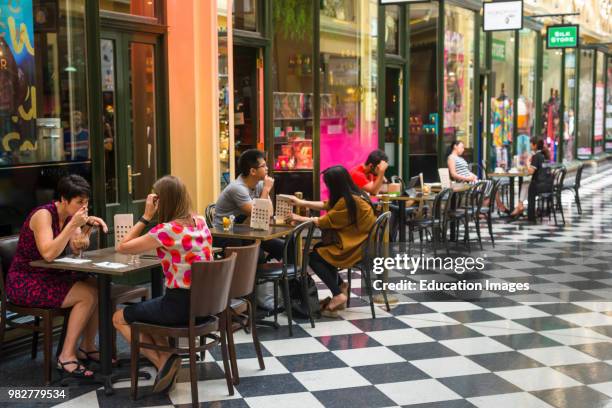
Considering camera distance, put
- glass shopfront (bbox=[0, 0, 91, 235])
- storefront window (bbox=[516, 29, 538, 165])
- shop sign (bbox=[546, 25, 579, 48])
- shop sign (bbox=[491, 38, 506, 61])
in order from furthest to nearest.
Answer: storefront window (bbox=[516, 29, 538, 165]) → shop sign (bbox=[546, 25, 579, 48]) → shop sign (bbox=[491, 38, 506, 61]) → glass shopfront (bbox=[0, 0, 91, 235])

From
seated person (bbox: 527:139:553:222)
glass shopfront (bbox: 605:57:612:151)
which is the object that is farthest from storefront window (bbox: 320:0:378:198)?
glass shopfront (bbox: 605:57:612:151)

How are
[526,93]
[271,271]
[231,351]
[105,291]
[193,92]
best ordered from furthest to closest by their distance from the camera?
[526,93]
[193,92]
[271,271]
[231,351]
[105,291]

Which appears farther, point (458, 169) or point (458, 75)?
point (458, 75)

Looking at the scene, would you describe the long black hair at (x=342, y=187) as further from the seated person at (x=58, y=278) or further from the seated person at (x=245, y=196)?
the seated person at (x=58, y=278)

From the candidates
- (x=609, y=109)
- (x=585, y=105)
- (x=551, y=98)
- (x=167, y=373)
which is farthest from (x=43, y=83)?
(x=609, y=109)

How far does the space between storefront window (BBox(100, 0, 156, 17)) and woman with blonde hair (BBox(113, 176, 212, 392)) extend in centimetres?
316

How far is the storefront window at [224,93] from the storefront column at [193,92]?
0.19 meters

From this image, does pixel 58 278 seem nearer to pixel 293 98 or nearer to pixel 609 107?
pixel 293 98

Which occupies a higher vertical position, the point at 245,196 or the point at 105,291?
the point at 245,196

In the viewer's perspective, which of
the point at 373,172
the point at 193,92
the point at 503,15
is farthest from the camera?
the point at 503,15

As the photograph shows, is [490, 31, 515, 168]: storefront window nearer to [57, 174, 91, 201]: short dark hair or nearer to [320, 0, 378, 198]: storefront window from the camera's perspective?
[320, 0, 378, 198]: storefront window

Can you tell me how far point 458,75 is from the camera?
1416 cm

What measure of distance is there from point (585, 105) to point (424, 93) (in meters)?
13.7

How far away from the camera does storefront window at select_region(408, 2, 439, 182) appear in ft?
42.3
